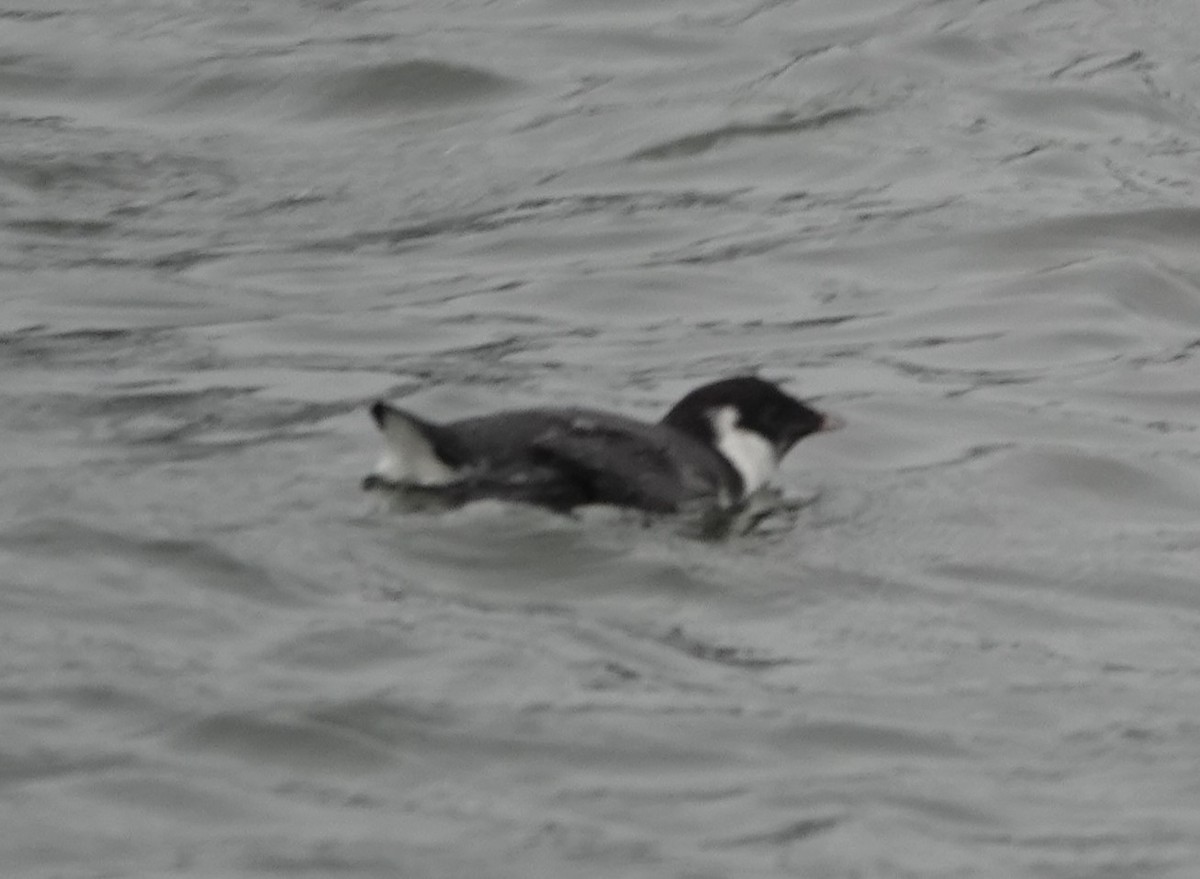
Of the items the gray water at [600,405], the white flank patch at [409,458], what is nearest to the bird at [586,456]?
the white flank patch at [409,458]

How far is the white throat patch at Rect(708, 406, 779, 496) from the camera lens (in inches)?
449

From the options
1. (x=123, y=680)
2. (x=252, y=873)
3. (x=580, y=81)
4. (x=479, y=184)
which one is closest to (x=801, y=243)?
(x=479, y=184)

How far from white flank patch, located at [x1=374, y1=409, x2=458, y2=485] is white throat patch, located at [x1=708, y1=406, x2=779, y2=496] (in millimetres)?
1080

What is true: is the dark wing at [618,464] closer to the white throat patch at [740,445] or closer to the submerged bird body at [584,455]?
the submerged bird body at [584,455]

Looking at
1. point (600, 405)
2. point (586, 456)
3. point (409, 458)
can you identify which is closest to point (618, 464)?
point (586, 456)

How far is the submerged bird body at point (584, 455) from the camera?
1063 cm

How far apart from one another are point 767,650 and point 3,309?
4405 mm

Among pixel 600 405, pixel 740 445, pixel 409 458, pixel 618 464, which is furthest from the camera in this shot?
pixel 600 405

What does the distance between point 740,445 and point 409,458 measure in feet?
4.02

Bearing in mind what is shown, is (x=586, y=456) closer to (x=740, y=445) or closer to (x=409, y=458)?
(x=409, y=458)

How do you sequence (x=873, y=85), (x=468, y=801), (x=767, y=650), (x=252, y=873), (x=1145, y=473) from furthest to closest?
(x=873, y=85) < (x=1145, y=473) < (x=767, y=650) < (x=468, y=801) < (x=252, y=873)

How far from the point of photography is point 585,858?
8.23m

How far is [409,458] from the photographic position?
1067 centimetres

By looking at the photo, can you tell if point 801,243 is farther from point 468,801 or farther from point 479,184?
point 468,801
